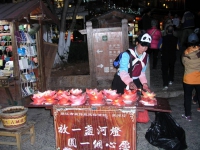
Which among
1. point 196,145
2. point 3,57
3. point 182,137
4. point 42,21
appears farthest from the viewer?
point 42,21

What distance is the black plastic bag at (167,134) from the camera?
4.25 meters

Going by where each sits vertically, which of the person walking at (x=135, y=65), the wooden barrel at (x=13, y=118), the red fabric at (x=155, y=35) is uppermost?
the red fabric at (x=155, y=35)

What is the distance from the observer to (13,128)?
434cm

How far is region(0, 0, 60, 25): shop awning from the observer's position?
6149mm

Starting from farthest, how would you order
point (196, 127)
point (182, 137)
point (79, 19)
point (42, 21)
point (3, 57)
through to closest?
point (79, 19) < point (42, 21) < point (3, 57) < point (196, 127) < point (182, 137)

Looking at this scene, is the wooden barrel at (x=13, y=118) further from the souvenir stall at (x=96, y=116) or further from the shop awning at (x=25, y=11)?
the shop awning at (x=25, y=11)

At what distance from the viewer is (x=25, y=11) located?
640 cm

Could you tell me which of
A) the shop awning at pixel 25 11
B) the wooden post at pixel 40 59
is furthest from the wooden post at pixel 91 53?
the wooden post at pixel 40 59

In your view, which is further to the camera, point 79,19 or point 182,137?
point 79,19

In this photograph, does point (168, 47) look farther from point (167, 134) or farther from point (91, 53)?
point (167, 134)

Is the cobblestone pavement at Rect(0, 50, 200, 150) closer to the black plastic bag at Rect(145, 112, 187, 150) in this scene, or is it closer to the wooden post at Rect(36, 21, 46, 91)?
the black plastic bag at Rect(145, 112, 187, 150)

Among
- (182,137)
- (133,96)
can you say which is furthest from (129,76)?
(182,137)

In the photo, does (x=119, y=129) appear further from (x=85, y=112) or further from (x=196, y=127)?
(x=196, y=127)

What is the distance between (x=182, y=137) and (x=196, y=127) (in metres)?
1.44
